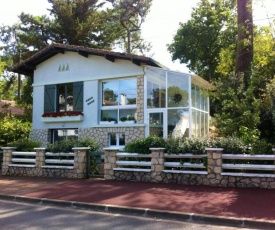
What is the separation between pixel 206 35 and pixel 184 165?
2643 centimetres

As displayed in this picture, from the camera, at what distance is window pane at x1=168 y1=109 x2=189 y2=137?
18.6 metres

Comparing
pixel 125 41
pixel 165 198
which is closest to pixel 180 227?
pixel 165 198

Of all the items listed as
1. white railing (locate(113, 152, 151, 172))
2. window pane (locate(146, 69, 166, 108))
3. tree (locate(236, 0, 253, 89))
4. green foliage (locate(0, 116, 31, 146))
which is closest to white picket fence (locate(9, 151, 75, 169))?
white railing (locate(113, 152, 151, 172))

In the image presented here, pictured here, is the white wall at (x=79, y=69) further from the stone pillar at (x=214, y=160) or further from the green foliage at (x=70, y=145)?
the stone pillar at (x=214, y=160)

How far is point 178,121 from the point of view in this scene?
1875 centimetres

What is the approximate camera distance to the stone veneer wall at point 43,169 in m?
13.6

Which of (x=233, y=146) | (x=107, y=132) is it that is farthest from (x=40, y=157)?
(x=233, y=146)

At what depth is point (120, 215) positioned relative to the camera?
8.02 meters

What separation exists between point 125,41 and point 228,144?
3211 centimetres

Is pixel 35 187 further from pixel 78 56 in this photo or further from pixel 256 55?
pixel 256 55

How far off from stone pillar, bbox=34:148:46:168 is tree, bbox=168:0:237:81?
78.4 ft

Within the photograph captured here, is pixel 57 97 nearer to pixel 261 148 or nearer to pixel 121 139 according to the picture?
pixel 121 139

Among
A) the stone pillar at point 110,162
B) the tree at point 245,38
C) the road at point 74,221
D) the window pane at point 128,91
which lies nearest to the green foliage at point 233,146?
the stone pillar at point 110,162

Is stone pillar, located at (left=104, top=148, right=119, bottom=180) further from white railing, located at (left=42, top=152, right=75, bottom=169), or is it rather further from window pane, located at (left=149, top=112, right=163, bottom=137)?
window pane, located at (left=149, top=112, right=163, bottom=137)
